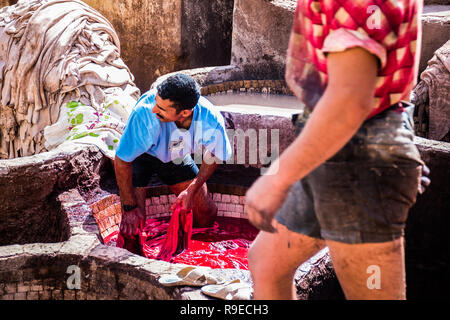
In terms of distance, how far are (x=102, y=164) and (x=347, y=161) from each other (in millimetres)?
2652

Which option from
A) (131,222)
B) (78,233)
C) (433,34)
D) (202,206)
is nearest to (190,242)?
(202,206)

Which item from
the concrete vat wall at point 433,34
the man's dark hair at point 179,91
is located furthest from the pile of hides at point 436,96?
the man's dark hair at point 179,91

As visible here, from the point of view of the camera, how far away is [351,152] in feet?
5.21

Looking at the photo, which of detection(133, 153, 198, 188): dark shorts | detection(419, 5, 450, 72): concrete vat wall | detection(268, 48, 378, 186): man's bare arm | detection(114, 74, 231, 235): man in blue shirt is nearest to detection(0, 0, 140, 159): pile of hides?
detection(133, 153, 198, 188): dark shorts

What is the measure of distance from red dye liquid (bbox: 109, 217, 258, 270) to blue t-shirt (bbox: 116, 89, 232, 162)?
0.55 meters

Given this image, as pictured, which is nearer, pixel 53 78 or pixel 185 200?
pixel 185 200

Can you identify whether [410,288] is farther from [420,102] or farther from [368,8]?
[368,8]

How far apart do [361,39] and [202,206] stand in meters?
2.65

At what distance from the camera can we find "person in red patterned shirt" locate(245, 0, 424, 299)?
1.40 metres

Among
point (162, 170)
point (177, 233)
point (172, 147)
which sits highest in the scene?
point (172, 147)

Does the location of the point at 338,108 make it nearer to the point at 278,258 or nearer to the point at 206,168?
the point at 278,258

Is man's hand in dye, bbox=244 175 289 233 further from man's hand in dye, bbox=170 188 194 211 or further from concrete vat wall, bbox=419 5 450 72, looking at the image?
concrete vat wall, bbox=419 5 450 72

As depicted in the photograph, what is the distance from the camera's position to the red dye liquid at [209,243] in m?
3.47
